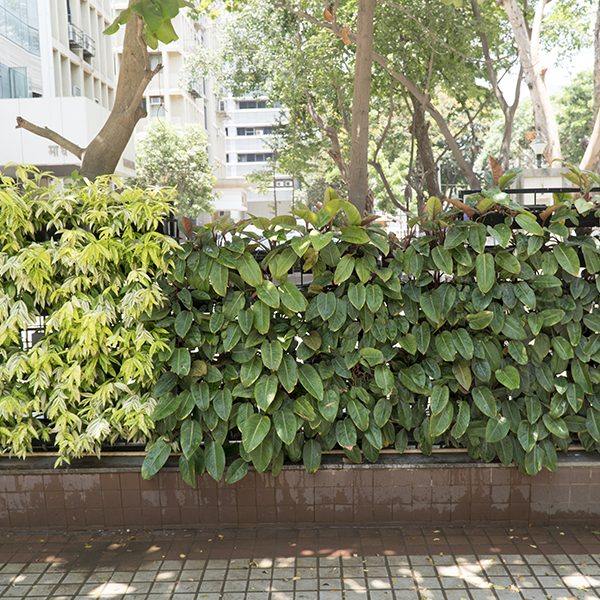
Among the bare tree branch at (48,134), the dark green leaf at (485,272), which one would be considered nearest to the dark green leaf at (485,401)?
the dark green leaf at (485,272)

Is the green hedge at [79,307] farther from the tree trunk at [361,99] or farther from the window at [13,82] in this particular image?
Result: the window at [13,82]

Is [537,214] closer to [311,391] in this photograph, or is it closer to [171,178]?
A: [311,391]

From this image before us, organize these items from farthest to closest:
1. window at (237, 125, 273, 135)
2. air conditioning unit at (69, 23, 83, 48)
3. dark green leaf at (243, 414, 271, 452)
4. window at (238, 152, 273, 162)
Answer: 1. window at (237, 125, 273, 135)
2. window at (238, 152, 273, 162)
3. air conditioning unit at (69, 23, 83, 48)
4. dark green leaf at (243, 414, 271, 452)

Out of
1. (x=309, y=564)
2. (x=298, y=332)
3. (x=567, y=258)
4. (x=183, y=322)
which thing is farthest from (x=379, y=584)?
(x=567, y=258)

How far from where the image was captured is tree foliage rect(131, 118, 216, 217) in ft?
116

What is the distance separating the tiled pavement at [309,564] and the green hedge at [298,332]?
18.4 inches

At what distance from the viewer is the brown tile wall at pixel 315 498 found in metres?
3.86

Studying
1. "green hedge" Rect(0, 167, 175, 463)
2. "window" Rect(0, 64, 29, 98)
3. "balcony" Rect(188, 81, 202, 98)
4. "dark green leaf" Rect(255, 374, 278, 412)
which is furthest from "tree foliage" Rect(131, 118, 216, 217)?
"dark green leaf" Rect(255, 374, 278, 412)

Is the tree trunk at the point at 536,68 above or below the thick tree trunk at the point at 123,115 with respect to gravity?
above

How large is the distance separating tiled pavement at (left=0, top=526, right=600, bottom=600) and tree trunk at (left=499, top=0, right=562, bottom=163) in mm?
9842

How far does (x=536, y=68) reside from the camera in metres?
12.0

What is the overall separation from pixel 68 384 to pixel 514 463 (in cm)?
294

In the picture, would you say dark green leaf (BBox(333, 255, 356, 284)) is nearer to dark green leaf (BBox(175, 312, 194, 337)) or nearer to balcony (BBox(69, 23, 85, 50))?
dark green leaf (BBox(175, 312, 194, 337))

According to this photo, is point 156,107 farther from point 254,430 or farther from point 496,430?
point 496,430
